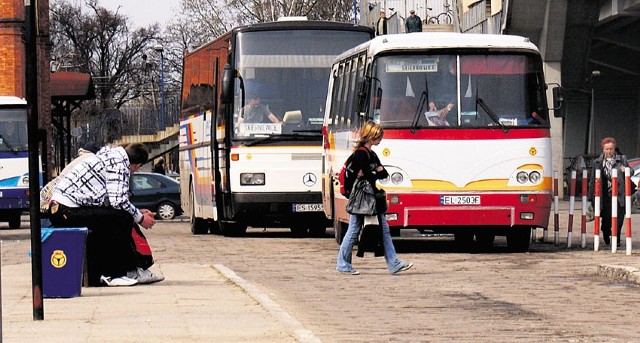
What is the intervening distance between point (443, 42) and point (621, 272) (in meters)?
5.97

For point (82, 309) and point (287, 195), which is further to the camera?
point (287, 195)

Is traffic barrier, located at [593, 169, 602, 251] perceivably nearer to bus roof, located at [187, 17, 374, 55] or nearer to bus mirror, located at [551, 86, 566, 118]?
bus mirror, located at [551, 86, 566, 118]

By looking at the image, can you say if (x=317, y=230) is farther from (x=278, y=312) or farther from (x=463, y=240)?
(x=278, y=312)

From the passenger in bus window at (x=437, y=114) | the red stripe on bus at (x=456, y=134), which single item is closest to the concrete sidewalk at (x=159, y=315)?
the red stripe on bus at (x=456, y=134)

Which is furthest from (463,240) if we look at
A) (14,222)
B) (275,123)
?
(14,222)

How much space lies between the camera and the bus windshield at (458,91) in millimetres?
20828

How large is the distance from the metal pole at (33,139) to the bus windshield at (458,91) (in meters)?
10.2

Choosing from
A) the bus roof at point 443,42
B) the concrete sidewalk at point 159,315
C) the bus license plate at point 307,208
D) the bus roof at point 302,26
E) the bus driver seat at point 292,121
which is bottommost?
the concrete sidewalk at point 159,315

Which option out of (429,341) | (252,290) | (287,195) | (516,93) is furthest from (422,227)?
(429,341)

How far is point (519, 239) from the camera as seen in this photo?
2142 cm

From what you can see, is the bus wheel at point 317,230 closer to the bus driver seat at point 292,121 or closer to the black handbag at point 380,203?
the bus driver seat at point 292,121

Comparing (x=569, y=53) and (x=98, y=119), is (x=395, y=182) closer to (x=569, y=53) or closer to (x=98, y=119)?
(x=569, y=53)

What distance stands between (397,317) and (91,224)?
3891 millimetres

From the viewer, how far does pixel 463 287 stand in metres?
15.1
